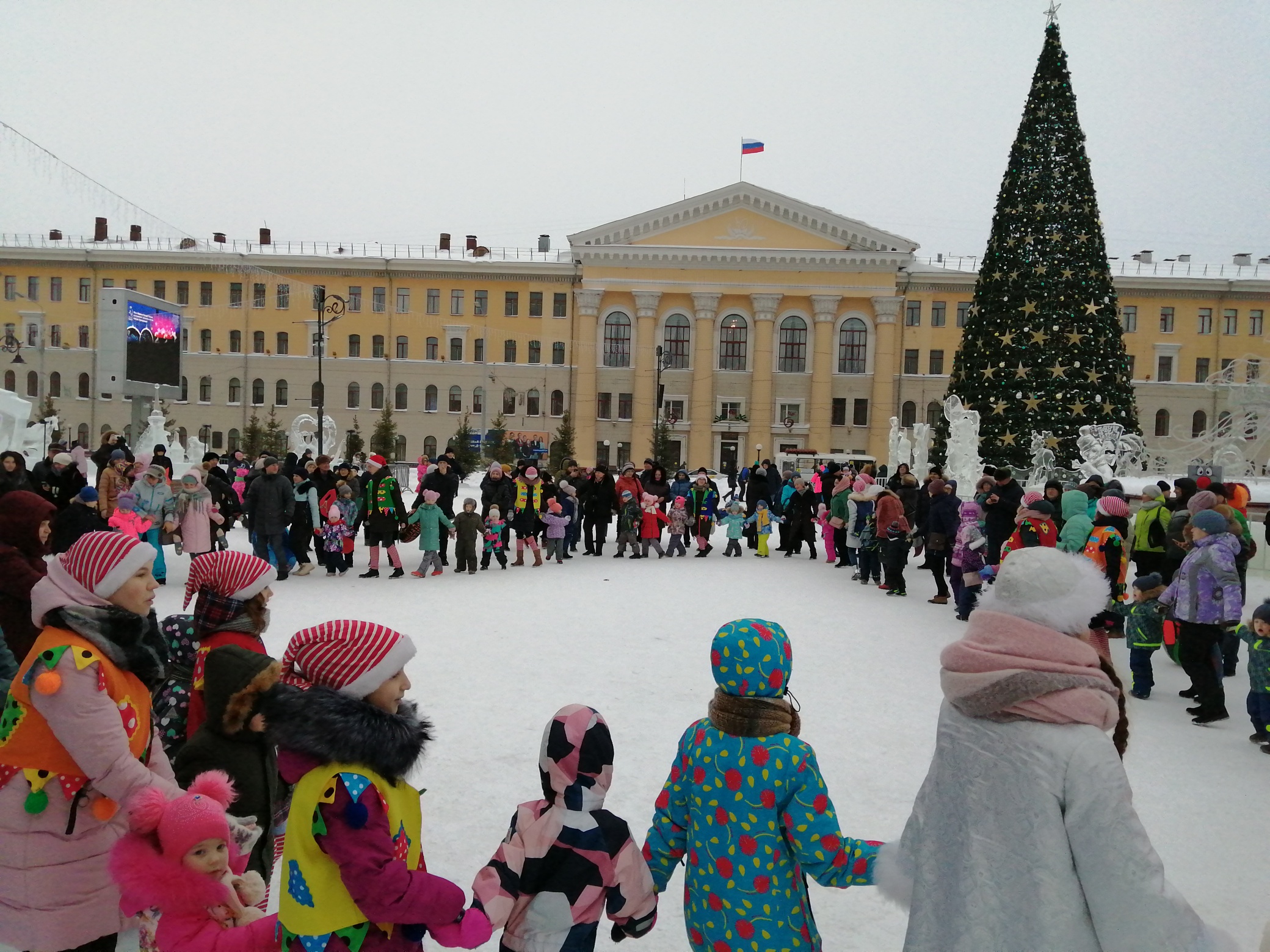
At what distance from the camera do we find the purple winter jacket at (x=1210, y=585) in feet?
19.0

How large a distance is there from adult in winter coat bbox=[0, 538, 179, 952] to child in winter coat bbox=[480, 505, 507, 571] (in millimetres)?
10027

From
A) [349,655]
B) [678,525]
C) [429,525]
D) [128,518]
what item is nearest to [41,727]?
[349,655]

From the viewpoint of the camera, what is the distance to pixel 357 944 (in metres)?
2.06

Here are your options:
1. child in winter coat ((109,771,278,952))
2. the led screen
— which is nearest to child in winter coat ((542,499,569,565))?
child in winter coat ((109,771,278,952))

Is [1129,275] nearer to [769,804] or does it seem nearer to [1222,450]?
[1222,450]

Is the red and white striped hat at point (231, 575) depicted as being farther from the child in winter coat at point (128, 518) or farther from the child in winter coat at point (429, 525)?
the child in winter coat at point (429, 525)

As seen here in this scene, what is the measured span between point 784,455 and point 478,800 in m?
40.5

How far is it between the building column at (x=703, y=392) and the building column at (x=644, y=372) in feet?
7.68

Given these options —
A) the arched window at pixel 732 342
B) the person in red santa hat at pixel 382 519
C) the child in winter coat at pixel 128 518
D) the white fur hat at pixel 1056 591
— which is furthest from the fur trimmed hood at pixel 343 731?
the arched window at pixel 732 342

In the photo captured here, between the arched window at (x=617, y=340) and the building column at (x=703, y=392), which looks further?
the arched window at (x=617, y=340)

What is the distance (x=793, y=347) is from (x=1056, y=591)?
5210cm

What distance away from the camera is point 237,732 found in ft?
9.12

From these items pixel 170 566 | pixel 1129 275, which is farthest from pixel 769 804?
pixel 1129 275

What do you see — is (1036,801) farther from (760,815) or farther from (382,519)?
(382,519)
